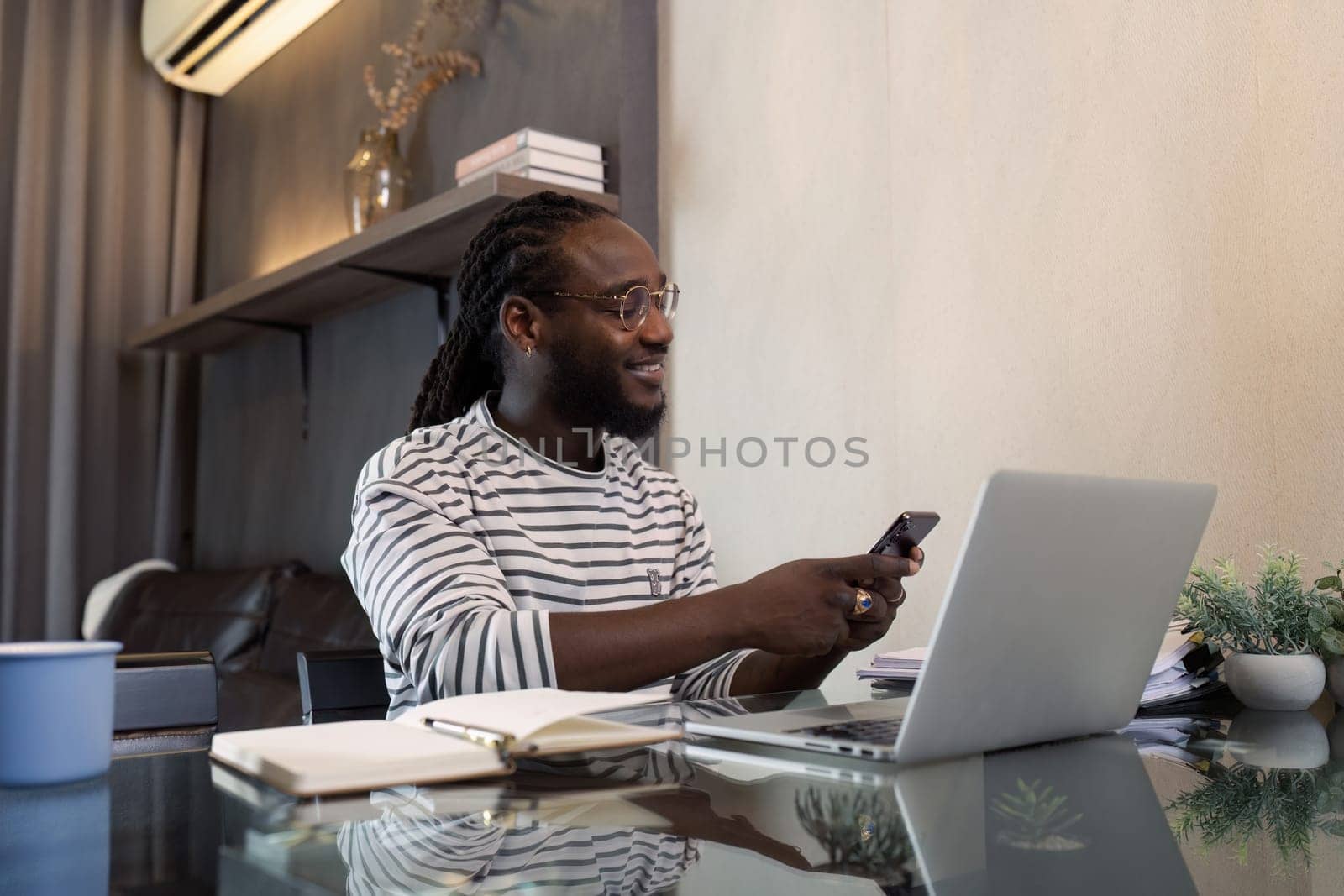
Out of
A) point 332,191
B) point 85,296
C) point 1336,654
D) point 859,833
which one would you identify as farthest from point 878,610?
point 85,296

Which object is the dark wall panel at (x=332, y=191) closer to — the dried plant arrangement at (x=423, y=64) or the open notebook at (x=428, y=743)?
the dried plant arrangement at (x=423, y=64)

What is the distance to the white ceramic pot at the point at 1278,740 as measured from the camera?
787mm

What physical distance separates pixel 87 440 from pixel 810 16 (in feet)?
9.25

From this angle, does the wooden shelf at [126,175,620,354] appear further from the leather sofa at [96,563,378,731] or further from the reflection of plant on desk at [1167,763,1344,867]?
the reflection of plant on desk at [1167,763,1344,867]

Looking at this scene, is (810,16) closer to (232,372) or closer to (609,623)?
(609,623)

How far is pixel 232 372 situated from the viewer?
3.86m

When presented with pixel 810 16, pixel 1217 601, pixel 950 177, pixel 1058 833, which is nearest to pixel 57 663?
pixel 1058 833

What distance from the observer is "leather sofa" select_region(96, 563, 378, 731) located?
2.51m

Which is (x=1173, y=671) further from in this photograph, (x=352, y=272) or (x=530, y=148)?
(x=352, y=272)

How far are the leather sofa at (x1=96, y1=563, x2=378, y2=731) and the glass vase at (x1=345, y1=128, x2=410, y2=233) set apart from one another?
91 centimetres

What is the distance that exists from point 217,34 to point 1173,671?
3536 mm

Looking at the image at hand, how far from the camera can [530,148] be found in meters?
2.17

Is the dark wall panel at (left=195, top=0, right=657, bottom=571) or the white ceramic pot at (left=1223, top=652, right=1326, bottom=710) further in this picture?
the dark wall panel at (left=195, top=0, right=657, bottom=571)

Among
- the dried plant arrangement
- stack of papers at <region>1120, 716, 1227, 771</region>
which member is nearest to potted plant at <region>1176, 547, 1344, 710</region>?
stack of papers at <region>1120, 716, 1227, 771</region>
